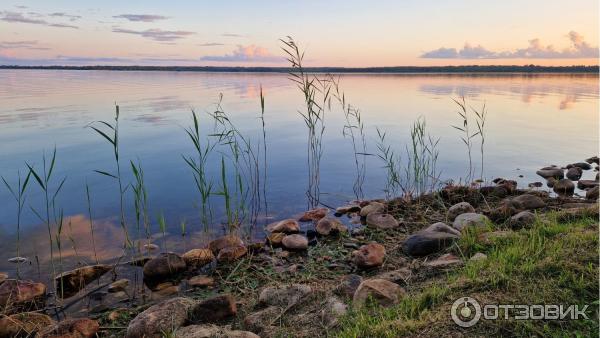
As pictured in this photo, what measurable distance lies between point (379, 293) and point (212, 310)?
5.21 feet

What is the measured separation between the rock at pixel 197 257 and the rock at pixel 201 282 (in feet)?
1.18

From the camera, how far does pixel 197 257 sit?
5.42 metres

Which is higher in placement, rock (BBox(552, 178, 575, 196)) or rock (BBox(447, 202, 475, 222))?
rock (BBox(447, 202, 475, 222))

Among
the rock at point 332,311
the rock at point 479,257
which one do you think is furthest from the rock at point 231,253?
the rock at point 479,257

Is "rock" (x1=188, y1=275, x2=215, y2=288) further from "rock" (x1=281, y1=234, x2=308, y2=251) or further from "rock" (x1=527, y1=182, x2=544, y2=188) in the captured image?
"rock" (x1=527, y1=182, x2=544, y2=188)

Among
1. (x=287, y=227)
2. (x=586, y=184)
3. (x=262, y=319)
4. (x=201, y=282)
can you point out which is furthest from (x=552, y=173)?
(x=262, y=319)

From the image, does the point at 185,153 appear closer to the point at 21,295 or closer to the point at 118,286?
the point at 118,286

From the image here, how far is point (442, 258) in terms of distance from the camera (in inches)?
187

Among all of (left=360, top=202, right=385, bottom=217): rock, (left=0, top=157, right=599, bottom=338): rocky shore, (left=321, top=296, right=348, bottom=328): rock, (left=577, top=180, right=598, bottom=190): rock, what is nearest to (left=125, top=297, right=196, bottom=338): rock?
(left=0, top=157, right=599, bottom=338): rocky shore

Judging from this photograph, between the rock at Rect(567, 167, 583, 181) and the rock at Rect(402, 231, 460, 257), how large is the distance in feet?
21.4

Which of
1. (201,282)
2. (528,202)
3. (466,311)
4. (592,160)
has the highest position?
(466,311)

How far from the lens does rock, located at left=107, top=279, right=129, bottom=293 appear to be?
4844 millimetres

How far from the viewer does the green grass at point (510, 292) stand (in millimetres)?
2879

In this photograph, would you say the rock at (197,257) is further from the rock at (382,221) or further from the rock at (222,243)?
the rock at (382,221)
